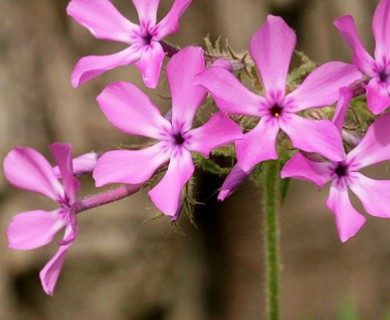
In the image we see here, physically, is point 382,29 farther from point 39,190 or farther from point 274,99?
point 39,190

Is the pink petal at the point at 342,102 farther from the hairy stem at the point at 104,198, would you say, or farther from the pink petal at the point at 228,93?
the hairy stem at the point at 104,198

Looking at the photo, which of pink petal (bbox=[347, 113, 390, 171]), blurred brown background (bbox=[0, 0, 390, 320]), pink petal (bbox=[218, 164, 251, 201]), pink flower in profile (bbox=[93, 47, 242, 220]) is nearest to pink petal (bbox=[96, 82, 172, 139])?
pink flower in profile (bbox=[93, 47, 242, 220])

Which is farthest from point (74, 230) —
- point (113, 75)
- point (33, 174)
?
point (113, 75)

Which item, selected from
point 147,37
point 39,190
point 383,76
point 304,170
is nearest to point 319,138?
point 304,170

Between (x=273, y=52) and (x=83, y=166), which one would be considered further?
(x=83, y=166)

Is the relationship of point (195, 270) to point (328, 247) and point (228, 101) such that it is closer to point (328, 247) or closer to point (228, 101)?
point (328, 247)

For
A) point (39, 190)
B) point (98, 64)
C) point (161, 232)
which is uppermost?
point (161, 232)

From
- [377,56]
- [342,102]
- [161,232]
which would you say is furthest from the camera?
[161,232]
